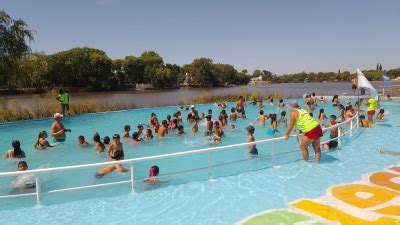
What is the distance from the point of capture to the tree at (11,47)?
20656 mm

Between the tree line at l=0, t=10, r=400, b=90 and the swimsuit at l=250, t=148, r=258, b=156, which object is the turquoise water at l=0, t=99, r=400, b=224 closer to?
the swimsuit at l=250, t=148, r=258, b=156

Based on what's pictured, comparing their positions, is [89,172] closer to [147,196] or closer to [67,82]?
[147,196]

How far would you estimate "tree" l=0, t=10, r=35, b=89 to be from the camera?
67.8 feet

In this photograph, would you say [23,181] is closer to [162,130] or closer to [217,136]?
[162,130]

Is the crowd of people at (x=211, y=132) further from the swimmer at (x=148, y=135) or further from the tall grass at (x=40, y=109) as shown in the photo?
the tall grass at (x=40, y=109)

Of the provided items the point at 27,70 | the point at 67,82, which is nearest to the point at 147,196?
the point at 27,70

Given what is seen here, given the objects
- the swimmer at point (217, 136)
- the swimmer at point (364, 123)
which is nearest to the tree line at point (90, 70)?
the swimmer at point (217, 136)

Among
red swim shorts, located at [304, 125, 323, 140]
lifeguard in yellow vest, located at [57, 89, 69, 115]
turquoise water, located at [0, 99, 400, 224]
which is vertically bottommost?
turquoise water, located at [0, 99, 400, 224]

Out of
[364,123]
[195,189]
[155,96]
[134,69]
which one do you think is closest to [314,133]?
[195,189]

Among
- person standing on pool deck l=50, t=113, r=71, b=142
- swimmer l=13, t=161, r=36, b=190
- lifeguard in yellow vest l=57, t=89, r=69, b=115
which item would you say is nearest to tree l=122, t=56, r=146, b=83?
lifeguard in yellow vest l=57, t=89, r=69, b=115

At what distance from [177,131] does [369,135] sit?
324 inches

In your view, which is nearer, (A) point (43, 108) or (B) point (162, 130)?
(B) point (162, 130)

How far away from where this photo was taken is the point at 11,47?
21000mm

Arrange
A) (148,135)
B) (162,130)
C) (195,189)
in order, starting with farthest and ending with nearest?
(162,130) → (148,135) → (195,189)
